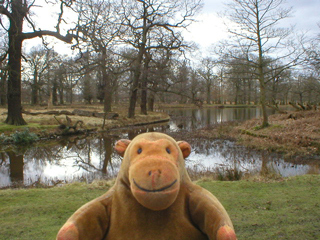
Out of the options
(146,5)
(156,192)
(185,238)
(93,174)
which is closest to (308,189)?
(185,238)

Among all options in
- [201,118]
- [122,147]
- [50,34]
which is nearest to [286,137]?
[122,147]

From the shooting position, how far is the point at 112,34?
21.5m

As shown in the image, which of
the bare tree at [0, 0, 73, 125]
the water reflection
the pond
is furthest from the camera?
the water reflection

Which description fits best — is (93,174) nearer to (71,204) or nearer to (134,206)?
(71,204)

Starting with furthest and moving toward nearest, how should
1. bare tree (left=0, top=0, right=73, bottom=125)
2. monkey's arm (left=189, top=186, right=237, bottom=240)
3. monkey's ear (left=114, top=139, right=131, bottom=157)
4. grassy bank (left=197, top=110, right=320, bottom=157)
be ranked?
bare tree (left=0, top=0, right=73, bottom=125), grassy bank (left=197, top=110, right=320, bottom=157), monkey's ear (left=114, top=139, right=131, bottom=157), monkey's arm (left=189, top=186, right=237, bottom=240)

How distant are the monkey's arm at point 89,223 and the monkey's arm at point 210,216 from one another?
65cm

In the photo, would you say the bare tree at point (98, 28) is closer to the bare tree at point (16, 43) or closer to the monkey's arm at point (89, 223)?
the bare tree at point (16, 43)

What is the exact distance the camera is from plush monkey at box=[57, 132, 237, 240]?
1687 millimetres

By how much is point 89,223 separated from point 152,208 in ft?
1.68

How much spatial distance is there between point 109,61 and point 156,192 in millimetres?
22523

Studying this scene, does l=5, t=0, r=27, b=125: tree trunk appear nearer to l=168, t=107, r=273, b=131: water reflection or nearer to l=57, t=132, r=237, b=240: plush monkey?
l=168, t=107, r=273, b=131: water reflection

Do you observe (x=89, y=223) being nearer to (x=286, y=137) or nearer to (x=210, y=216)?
(x=210, y=216)

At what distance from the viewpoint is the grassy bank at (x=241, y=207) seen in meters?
3.50

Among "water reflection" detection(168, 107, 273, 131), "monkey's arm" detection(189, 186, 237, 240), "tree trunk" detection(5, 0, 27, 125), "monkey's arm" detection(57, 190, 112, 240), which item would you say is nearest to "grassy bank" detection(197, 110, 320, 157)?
"water reflection" detection(168, 107, 273, 131)
